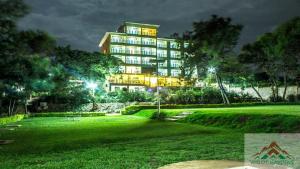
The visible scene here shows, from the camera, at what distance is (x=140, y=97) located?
140 feet

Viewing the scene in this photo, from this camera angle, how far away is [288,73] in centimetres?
3900

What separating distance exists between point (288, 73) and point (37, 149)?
36253 millimetres

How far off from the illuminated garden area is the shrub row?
60 millimetres

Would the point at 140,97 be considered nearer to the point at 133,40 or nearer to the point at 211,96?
the point at 211,96

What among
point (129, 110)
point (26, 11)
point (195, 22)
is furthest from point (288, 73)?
point (26, 11)

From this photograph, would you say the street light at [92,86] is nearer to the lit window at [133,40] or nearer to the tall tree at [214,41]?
the tall tree at [214,41]

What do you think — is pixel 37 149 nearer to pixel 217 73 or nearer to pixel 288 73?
pixel 217 73

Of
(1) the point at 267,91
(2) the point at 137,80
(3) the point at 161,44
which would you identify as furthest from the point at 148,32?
(1) the point at 267,91

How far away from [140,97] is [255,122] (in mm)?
29476

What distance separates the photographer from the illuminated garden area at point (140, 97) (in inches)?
320

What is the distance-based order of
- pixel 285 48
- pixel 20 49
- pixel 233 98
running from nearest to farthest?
pixel 20 49 → pixel 285 48 → pixel 233 98

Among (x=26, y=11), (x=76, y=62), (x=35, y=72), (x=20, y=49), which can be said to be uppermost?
(x=76, y=62)

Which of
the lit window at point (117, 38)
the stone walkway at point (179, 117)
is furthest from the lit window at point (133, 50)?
the stone walkway at point (179, 117)

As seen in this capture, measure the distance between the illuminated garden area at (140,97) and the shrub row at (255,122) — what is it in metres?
0.06
